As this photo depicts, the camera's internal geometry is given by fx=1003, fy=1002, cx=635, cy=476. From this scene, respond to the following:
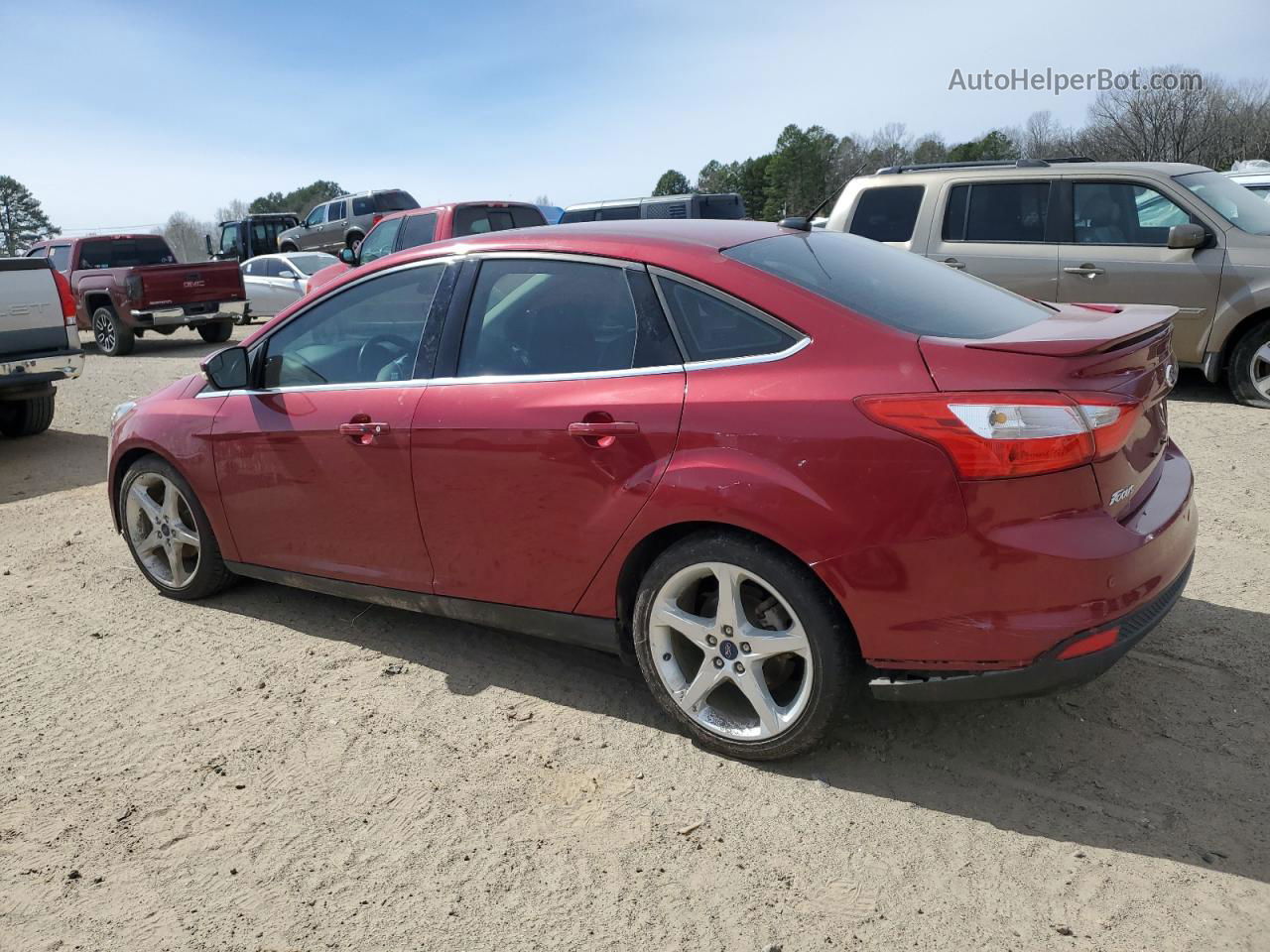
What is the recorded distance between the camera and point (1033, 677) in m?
2.74

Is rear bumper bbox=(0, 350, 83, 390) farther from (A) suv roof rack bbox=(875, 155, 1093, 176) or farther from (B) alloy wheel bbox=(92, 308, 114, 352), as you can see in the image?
(B) alloy wheel bbox=(92, 308, 114, 352)

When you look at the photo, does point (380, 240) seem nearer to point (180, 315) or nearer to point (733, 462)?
point (180, 315)

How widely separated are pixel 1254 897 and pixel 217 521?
410 centimetres

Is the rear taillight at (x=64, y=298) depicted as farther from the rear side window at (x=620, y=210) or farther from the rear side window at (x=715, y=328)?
the rear side window at (x=620, y=210)

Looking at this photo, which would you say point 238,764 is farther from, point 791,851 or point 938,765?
point 938,765

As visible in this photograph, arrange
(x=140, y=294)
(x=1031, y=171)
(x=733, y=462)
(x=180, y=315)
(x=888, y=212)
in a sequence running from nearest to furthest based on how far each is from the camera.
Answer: (x=733, y=462), (x=1031, y=171), (x=888, y=212), (x=140, y=294), (x=180, y=315)

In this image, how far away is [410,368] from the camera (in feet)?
12.6

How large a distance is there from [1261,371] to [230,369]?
7603 millimetres

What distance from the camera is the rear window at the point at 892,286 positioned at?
3100 mm

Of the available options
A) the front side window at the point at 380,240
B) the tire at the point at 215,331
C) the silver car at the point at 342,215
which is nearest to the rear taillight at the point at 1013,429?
the front side window at the point at 380,240

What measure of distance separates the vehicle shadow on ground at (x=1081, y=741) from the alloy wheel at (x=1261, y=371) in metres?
4.67

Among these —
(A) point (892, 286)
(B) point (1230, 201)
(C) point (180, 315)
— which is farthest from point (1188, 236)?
(C) point (180, 315)

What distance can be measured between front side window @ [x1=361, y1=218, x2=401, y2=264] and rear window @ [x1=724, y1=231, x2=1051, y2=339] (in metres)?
10.2

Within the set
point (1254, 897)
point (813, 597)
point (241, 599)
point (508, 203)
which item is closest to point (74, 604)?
point (241, 599)
